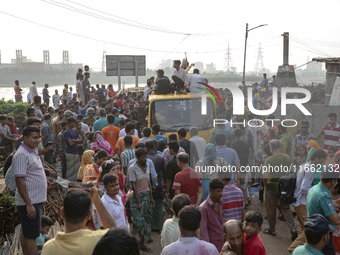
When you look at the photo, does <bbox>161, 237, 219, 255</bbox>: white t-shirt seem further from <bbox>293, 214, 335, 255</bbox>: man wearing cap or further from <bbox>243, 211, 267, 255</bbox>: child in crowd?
<bbox>293, 214, 335, 255</bbox>: man wearing cap

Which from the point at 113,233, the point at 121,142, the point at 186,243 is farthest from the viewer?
the point at 121,142

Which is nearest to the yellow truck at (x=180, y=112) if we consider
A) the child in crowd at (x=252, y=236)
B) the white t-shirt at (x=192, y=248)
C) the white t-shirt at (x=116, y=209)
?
the white t-shirt at (x=116, y=209)

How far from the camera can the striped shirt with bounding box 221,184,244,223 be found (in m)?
4.28

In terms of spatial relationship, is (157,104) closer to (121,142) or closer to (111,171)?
(121,142)

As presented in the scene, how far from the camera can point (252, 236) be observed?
11.5ft

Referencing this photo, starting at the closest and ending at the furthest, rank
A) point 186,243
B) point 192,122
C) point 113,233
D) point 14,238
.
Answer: point 113,233
point 186,243
point 14,238
point 192,122

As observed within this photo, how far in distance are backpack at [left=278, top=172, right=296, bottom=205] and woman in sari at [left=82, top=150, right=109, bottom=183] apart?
2.99m

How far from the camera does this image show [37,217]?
173 inches

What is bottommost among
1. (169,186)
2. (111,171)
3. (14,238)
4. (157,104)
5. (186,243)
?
(14,238)

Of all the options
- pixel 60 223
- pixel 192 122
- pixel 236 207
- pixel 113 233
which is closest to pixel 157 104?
pixel 192 122

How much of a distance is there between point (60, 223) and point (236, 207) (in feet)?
9.11

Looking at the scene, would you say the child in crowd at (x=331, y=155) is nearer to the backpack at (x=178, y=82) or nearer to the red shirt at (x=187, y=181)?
the red shirt at (x=187, y=181)

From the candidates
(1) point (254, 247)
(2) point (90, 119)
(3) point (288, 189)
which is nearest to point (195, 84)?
(2) point (90, 119)

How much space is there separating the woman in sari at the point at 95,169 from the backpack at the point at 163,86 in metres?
4.72
